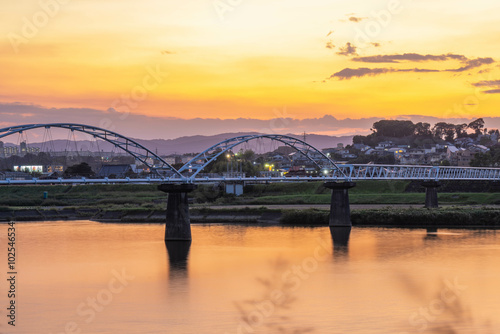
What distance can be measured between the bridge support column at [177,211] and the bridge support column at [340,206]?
736 inches

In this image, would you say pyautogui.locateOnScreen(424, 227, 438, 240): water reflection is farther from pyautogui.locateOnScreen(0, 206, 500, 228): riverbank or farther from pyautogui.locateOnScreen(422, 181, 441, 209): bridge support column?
pyautogui.locateOnScreen(422, 181, 441, 209): bridge support column

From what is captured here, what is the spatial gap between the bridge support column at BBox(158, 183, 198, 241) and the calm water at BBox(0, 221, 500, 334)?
1.55 meters

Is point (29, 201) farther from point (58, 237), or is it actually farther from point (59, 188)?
point (58, 237)

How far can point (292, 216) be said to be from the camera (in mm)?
77312

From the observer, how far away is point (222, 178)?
6594 cm

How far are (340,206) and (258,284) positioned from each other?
32753 mm

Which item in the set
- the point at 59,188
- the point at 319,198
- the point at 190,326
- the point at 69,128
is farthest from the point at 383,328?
the point at 59,188

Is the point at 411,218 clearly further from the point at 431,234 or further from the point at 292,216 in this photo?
the point at 292,216

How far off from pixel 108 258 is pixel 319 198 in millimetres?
59242

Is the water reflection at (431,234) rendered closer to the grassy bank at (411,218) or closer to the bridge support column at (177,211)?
the grassy bank at (411,218)

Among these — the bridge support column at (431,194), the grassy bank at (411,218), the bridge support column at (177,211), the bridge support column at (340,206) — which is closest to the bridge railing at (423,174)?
the bridge support column at (431,194)

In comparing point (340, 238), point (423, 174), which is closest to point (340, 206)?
point (340, 238)

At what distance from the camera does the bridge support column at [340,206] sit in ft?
235

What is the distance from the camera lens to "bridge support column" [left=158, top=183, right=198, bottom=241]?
5919cm
